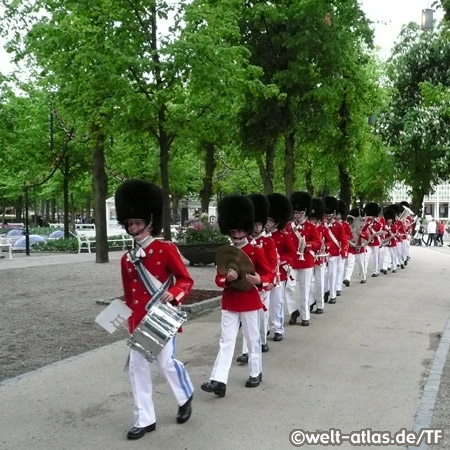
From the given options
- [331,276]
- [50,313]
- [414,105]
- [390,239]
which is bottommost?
[50,313]

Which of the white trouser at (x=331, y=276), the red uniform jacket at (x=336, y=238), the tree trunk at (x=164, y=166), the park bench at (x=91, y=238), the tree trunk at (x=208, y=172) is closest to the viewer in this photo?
the tree trunk at (x=164, y=166)

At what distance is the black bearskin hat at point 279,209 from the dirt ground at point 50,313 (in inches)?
103

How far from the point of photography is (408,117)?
31875 millimetres

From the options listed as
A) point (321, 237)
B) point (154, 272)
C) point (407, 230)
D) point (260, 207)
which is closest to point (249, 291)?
point (154, 272)

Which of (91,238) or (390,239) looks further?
(91,238)

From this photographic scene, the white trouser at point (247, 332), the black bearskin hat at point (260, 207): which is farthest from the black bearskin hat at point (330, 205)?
the white trouser at point (247, 332)

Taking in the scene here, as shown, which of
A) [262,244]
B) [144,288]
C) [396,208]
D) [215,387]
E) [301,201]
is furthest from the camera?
[396,208]

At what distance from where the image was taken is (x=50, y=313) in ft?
35.9

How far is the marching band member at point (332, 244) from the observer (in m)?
12.6

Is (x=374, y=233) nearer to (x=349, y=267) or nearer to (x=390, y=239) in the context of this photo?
(x=390, y=239)

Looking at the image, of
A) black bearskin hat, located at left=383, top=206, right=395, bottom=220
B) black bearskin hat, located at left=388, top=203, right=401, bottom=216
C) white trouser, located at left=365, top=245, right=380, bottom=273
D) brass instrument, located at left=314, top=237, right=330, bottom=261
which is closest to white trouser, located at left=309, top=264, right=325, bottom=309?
brass instrument, located at left=314, top=237, right=330, bottom=261

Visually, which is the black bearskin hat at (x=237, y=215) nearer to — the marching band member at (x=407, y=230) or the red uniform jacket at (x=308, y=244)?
the red uniform jacket at (x=308, y=244)

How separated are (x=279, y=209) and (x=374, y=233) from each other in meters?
9.55

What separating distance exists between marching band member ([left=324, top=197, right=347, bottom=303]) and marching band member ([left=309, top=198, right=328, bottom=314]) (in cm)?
60
